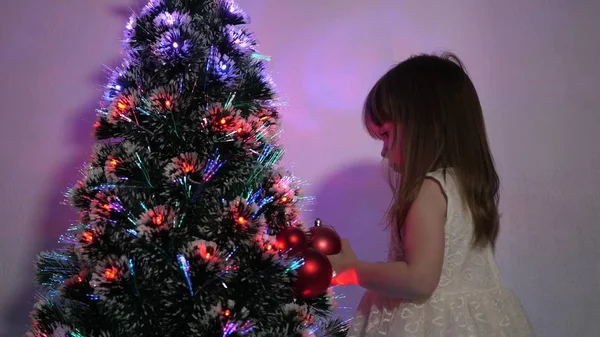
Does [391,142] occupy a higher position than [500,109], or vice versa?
[500,109]

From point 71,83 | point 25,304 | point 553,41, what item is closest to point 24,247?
point 25,304

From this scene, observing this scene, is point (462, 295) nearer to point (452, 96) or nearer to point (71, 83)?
point (452, 96)

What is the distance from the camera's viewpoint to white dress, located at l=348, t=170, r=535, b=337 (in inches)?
41.1

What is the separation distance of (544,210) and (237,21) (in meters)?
1.01

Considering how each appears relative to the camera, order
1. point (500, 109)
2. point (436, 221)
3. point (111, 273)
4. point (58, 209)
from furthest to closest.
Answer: point (500, 109) → point (58, 209) → point (436, 221) → point (111, 273)

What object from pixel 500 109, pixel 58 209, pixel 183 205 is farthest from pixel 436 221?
pixel 58 209

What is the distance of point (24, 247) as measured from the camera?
1.49m

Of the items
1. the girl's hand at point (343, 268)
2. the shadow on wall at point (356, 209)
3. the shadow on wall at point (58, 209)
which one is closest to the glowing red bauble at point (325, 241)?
the girl's hand at point (343, 268)

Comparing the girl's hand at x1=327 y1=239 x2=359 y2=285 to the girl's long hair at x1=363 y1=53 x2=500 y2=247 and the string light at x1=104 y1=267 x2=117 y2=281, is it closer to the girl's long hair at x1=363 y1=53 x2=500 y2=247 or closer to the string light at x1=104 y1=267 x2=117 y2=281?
the girl's long hair at x1=363 y1=53 x2=500 y2=247

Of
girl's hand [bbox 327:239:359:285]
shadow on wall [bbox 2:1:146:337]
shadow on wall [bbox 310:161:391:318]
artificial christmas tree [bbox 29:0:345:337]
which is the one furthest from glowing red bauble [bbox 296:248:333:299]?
shadow on wall [bbox 2:1:146:337]

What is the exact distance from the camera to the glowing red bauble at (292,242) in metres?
0.98

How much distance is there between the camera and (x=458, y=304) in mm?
1062

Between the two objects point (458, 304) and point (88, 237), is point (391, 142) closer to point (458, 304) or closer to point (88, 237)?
point (458, 304)

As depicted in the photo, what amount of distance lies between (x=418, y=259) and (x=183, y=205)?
0.40 metres
